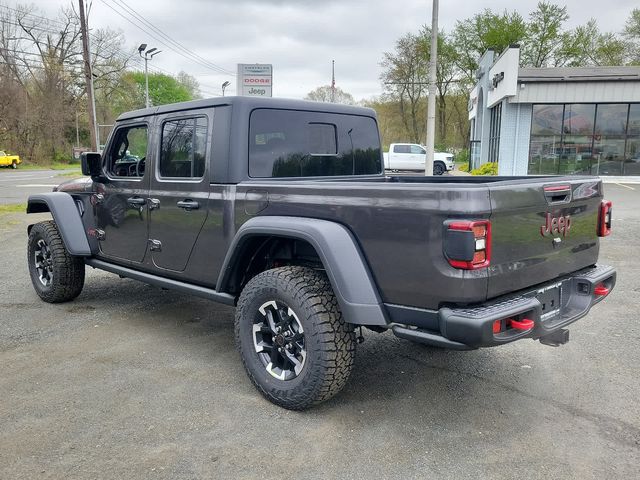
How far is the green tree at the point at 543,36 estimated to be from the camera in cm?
4925

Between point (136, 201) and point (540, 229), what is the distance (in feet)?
10.2

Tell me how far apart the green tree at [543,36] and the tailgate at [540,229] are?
A: 51246mm

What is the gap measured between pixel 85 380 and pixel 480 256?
280cm

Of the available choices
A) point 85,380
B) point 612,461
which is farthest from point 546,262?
point 85,380

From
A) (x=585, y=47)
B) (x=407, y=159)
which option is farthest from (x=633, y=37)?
(x=407, y=159)

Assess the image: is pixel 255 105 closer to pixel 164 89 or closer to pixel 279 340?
pixel 279 340

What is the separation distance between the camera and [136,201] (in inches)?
179

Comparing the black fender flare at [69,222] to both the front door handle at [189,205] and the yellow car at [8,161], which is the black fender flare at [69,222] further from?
the yellow car at [8,161]

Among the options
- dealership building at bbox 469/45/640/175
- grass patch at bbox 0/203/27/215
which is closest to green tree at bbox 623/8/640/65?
dealership building at bbox 469/45/640/175

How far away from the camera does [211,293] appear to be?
4012 millimetres

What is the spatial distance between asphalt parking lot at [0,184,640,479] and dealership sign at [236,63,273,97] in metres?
12.2

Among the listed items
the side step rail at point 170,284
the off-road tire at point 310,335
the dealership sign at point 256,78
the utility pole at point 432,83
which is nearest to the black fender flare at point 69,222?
the side step rail at point 170,284

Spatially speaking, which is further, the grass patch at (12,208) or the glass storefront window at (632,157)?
the glass storefront window at (632,157)

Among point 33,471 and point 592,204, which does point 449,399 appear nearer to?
point 592,204
